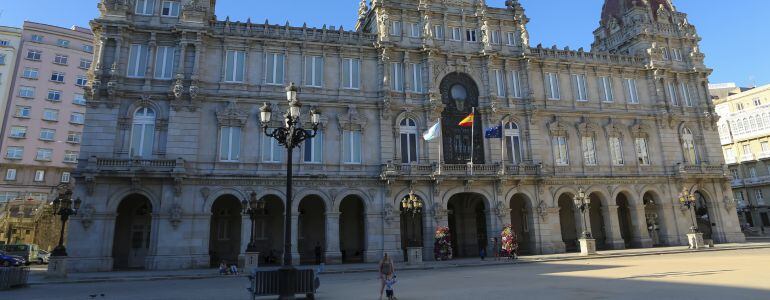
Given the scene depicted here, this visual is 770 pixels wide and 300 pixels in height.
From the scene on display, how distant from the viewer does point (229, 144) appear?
32.0 meters

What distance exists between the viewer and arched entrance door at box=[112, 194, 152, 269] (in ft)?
102

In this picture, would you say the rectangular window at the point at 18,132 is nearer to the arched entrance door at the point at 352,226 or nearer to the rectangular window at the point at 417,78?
the arched entrance door at the point at 352,226

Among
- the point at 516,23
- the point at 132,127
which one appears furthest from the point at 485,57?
the point at 132,127

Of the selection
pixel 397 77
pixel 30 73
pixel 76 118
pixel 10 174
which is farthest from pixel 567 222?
pixel 30 73

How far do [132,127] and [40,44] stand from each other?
4041 centimetres

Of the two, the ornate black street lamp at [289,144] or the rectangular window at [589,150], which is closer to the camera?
the ornate black street lamp at [289,144]

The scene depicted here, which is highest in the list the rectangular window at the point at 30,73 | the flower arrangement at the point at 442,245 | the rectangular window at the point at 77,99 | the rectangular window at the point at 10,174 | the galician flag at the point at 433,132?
the rectangular window at the point at 30,73

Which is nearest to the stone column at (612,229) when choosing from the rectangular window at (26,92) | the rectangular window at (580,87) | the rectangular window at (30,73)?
the rectangular window at (580,87)

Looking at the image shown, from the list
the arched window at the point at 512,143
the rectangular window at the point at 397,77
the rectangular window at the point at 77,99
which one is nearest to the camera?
the rectangular window at the point at 397,77

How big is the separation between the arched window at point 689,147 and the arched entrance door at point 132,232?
46.8 meters

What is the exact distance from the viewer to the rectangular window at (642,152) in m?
41.1

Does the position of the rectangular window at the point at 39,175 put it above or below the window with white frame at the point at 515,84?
below

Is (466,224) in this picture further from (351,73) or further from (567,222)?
(351,73)

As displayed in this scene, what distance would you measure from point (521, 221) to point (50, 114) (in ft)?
190
